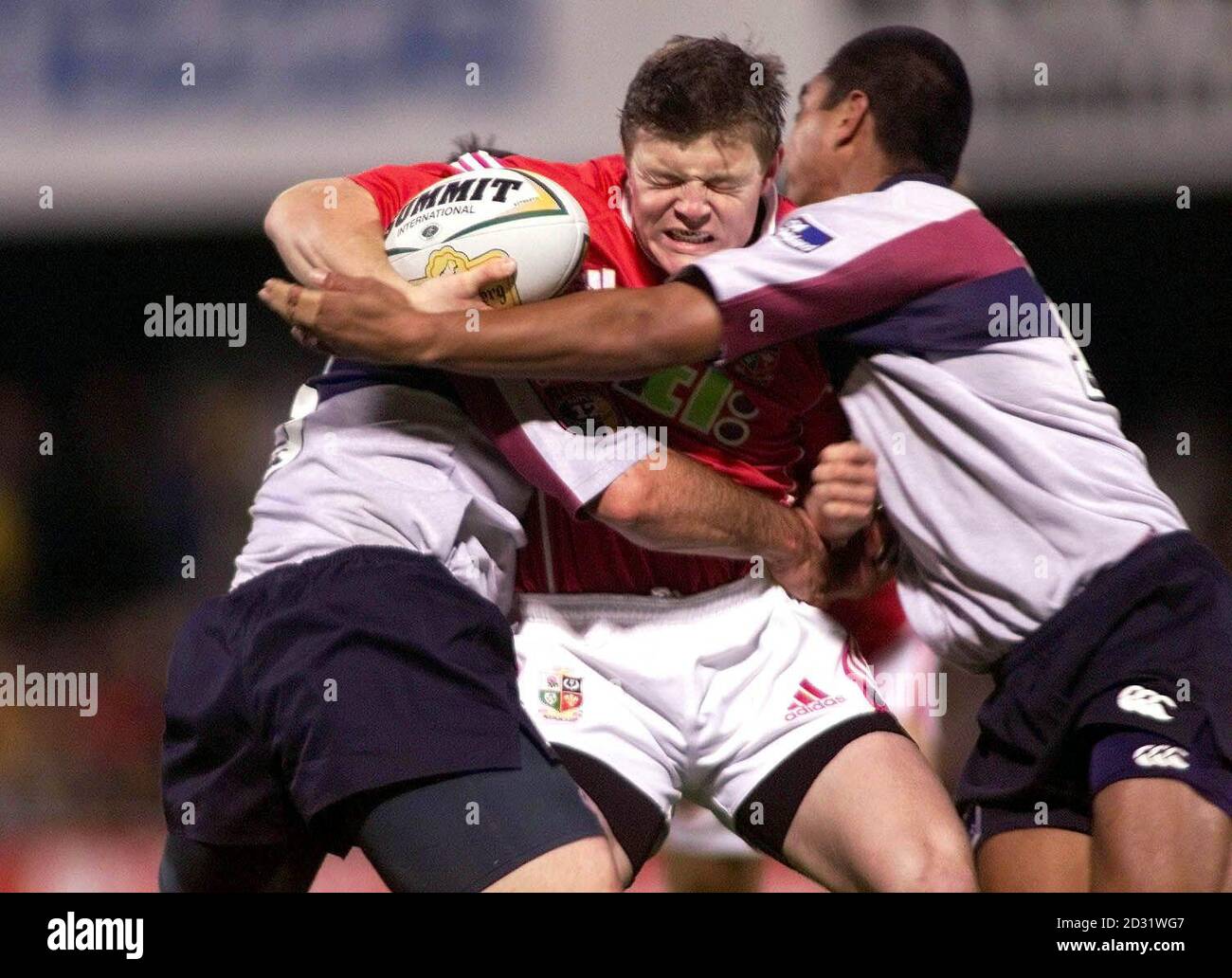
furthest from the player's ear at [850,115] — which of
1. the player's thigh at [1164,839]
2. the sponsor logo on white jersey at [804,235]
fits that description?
the player's thigh at [1164,839]

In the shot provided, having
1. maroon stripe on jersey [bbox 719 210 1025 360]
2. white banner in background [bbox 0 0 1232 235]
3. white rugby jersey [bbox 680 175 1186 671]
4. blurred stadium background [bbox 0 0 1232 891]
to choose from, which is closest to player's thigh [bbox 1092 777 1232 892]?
white rugby jersey [bbox 680 175 1186 671]

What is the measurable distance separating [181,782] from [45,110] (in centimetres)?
423

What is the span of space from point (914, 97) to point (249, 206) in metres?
3.77

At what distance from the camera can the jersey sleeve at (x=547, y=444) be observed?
2592 mm

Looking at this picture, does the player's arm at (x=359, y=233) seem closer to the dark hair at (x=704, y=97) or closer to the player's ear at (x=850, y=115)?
the dark hair at (x=704, y=97)

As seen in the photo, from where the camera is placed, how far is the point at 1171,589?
2586 mm

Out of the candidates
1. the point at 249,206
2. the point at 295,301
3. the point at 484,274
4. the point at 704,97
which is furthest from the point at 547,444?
the point at 249,206

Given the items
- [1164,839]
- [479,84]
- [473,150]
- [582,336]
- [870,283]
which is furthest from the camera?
[479,84]

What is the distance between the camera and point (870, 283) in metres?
2.64

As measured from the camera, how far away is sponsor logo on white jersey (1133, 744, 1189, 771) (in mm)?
2447

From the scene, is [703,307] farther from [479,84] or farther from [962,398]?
[479,84]

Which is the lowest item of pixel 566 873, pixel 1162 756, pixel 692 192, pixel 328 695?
pixel 566 873

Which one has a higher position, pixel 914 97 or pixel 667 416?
pixel 914 97

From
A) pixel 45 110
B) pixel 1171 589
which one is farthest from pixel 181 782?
pixel 45 110
